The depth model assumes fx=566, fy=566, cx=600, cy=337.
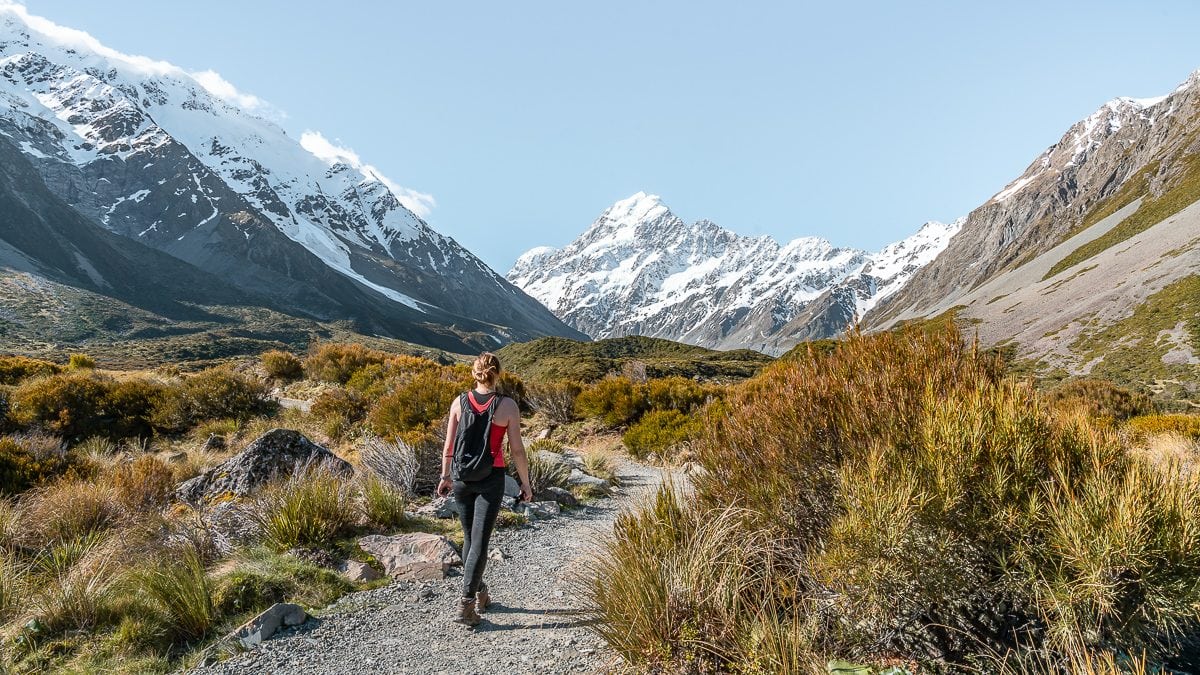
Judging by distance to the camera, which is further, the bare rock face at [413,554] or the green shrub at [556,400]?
the green shrub at [556,400]

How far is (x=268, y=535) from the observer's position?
17.0 feet

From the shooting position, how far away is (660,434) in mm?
12500

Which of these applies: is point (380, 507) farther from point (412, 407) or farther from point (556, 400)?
point (556, 400)

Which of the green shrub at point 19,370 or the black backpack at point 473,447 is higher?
the green shrub at point 19,370

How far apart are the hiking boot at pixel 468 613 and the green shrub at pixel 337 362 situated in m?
18.9

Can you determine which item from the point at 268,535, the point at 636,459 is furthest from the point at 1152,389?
the point at 268,535

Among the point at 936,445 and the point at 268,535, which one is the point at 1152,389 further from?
the point at 268,535

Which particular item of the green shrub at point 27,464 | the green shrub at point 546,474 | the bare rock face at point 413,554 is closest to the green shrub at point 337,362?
the green shrub at point 27,464

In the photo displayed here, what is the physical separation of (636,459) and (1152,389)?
32199 millimetres

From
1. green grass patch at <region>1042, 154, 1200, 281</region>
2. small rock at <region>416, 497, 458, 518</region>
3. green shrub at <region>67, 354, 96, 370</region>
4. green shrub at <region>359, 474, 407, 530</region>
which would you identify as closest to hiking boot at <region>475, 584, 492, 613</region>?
green shrub at <region>359, 474, 407, 530</region>

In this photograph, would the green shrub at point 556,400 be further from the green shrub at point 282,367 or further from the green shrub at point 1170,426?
the green shrub at point 1170,426

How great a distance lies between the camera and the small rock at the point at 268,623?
Result: 3.82 metres

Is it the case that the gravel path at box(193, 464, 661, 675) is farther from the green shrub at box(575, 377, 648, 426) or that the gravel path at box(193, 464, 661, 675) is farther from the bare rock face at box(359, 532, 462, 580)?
the green shrub at box(575, 377, 648, 426)

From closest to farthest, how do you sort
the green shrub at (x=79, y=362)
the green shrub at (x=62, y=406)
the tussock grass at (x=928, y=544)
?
the tussock grass at (x=928, y=544) → the green shrub at (x=62, y=406) → the green shrub at (x=79, y=362)
